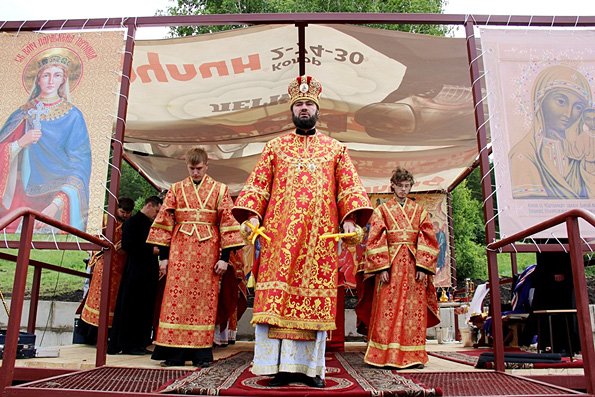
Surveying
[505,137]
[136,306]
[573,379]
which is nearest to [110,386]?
[136,306]

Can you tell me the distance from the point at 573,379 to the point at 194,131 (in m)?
5.76

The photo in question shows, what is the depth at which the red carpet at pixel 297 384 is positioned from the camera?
306 cm

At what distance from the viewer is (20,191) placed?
4449mm

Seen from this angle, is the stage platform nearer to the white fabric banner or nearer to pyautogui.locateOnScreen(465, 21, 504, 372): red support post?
pyautogui.locateOnScreen(465, 21, 504, 372): red support post

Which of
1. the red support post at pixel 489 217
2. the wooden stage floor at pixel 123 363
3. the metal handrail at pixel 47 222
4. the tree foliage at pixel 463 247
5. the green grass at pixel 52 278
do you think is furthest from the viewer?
the tree foliage at pixel 463 247

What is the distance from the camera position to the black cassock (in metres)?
5.69

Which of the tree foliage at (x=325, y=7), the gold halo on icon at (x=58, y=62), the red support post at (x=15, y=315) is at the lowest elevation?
the red support post at (x=15, y=315)

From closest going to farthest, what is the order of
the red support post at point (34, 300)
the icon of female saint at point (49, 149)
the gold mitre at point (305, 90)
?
the gold mitre at point (305, 90) → the icon of female saint at point (49, 149) → the red support post at point (34, 300)

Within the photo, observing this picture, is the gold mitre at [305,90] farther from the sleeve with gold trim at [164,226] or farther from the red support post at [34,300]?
the red support post at [34,300]

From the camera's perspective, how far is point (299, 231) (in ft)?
11.7

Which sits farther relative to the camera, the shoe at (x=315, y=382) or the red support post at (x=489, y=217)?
the red support post at (x=489, y=217)

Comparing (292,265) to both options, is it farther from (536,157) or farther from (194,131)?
(194,131)

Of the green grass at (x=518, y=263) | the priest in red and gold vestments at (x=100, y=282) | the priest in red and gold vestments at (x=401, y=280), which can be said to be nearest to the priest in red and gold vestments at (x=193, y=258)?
the priest in red and gold vestments at (x=100, y=282)

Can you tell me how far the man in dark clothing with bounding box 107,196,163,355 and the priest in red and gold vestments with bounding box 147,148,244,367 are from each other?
1062mm
